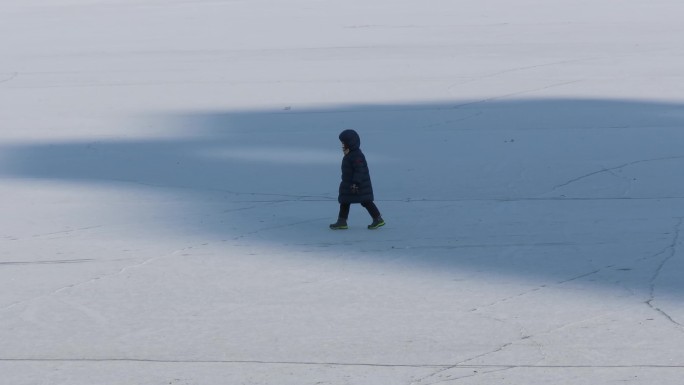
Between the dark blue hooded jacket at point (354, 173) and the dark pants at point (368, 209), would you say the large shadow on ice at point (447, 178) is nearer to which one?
the dark pants at point (368, 209)

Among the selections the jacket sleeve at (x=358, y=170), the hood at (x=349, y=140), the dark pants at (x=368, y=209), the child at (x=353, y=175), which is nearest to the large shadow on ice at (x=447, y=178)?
the dark pants at (x=368, y=209)

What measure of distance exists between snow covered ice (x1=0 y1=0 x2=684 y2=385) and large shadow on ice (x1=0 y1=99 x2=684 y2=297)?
0.11 feet

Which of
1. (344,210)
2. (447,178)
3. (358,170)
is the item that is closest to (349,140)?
(358,170)

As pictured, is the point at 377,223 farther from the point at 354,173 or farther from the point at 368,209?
the point at 354,173

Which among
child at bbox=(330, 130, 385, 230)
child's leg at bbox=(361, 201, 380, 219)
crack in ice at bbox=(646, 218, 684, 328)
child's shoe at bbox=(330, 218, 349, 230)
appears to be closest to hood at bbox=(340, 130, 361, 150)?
child at bbox=(330, 130, 385, 230)

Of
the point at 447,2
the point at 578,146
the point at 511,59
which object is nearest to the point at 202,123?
the point at 578,146

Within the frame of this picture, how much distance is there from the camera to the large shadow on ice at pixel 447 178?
7.34m

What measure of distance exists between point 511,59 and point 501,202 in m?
9.10

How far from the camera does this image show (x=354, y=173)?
7883mm

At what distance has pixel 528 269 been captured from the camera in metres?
6.88

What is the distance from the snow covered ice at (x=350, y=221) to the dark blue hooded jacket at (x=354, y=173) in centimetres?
28

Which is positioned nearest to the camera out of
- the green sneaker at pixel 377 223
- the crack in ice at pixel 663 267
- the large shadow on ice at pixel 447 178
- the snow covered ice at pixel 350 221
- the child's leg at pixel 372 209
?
the snow covered ice at pixel 350 221

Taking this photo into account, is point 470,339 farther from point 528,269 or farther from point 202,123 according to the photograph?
point 202,123

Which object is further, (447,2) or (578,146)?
(447,2)
